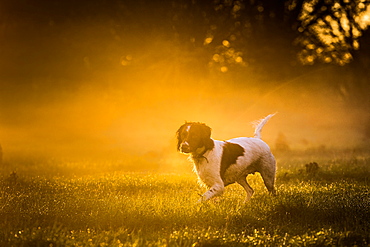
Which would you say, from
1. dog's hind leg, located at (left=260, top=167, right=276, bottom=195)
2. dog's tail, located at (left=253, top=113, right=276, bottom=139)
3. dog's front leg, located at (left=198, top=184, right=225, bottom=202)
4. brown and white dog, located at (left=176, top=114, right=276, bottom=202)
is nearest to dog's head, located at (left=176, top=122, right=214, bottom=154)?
brown and white dog, located at (left=176, top=114, right=276, bottom=202)

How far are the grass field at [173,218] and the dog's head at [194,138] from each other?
3.46 ft

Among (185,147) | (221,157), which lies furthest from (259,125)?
(185,147)

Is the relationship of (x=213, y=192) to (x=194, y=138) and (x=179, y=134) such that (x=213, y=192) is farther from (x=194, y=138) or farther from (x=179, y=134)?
(x=179, y=134)

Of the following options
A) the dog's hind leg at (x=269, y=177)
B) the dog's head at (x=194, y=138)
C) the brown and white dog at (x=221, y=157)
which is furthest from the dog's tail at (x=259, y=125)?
the dog's head at (x=194, y=138)

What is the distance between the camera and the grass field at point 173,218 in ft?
20.2

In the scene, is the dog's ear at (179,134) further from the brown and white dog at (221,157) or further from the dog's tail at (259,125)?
the dog's tail at (259,125)

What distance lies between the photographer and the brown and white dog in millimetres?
9000

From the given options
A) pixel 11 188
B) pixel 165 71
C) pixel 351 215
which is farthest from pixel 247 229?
pixel 165 71

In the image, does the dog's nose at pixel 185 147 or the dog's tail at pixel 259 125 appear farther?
the dog's tail at pixel 259 125

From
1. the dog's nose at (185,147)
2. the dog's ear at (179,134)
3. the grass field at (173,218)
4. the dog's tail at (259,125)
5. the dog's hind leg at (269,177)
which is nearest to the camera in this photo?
the grass field at (173,218)

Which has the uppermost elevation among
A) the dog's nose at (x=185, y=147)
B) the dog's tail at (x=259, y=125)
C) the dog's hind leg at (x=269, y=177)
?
the dog's tail at (x=259, y=125)

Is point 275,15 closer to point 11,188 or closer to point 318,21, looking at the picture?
point 318,21

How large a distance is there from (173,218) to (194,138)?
6.27ft

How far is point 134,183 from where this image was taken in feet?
39.6
